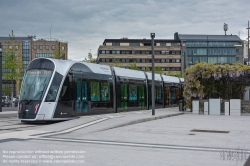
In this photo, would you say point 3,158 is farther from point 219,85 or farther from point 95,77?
point 219,85

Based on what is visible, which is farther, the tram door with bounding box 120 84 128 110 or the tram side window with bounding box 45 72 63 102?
the tram door with bounding box 120 84 128 110

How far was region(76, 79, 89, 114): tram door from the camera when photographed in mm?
21078

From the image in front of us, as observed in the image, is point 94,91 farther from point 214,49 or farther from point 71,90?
point 214,49

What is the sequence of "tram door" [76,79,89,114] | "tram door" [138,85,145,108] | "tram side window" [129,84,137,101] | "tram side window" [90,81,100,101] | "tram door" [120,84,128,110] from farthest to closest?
"tram door" [138,85,145,108], "tram side window" [129,84,137,101], "tram door" [120,84,128,110], "tram side window" [90,81,100,101], "tram door" [76,79,89,114]

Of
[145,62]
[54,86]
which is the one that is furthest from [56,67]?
[145,62]

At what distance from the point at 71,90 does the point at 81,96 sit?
1105 mm

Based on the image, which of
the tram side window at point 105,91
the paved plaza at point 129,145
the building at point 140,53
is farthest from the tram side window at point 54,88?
the building at point 140,53

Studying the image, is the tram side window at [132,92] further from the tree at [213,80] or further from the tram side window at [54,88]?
the tram side window at [54,88]

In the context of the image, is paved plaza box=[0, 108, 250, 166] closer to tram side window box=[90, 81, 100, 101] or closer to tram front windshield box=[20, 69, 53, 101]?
tram front windshield box=[20, 69, 53, 101]

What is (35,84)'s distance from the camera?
1936 centimetres

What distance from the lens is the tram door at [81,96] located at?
2108 cm

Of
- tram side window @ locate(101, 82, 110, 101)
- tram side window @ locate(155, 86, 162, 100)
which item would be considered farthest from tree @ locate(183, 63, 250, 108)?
tram side window @ locate(101, 82, 110, 101)

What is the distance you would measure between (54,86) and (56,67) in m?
1.04

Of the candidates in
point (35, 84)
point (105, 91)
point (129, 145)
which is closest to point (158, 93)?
point (105, 91)
